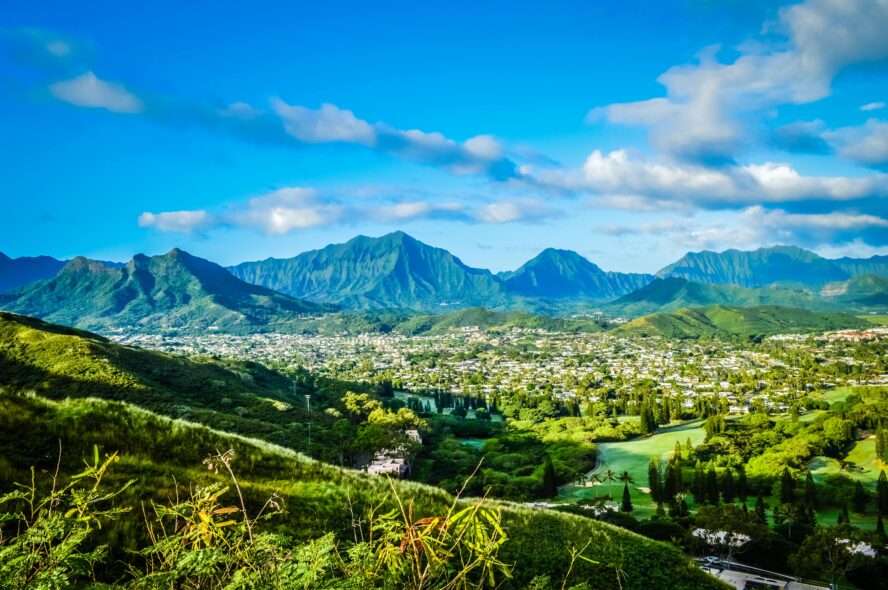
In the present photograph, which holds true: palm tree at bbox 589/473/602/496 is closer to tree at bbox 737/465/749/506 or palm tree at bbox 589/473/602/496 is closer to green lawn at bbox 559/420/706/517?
green lawn at bbox 559/420/706/517

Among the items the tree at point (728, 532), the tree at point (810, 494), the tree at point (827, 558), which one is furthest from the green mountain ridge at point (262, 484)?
the tree at point (810, 494)

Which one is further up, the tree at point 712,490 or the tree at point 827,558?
the tree at point 827,558

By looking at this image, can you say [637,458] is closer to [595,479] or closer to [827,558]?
[595,479]

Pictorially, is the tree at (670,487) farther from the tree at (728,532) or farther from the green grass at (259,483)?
the green grass at (259,483)

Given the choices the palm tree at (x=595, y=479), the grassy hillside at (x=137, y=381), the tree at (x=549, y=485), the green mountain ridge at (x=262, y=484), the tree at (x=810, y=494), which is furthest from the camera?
the palm tree at (x=595, y=479)

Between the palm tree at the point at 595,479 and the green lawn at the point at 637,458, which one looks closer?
the green lawn at the point at 637,458

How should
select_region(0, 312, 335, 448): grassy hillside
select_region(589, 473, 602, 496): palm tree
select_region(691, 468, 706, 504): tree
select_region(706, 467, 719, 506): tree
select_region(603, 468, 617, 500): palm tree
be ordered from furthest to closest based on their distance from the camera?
select_region(589, 473, 602, 496): palm tree → select_region(603, 468, 617, 500): palm tree → select_region(691, 468, 706, 504): tree → select_region(706, 467, 719, 506): tree → select_region(0, 312, 335, 448): grassy hillside

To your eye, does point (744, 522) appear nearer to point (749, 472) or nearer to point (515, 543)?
point (515, 543)

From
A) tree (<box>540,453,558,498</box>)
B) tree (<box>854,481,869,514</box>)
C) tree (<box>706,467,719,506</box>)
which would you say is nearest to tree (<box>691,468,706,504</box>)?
tree (<box>706,467,719,506</box>)
